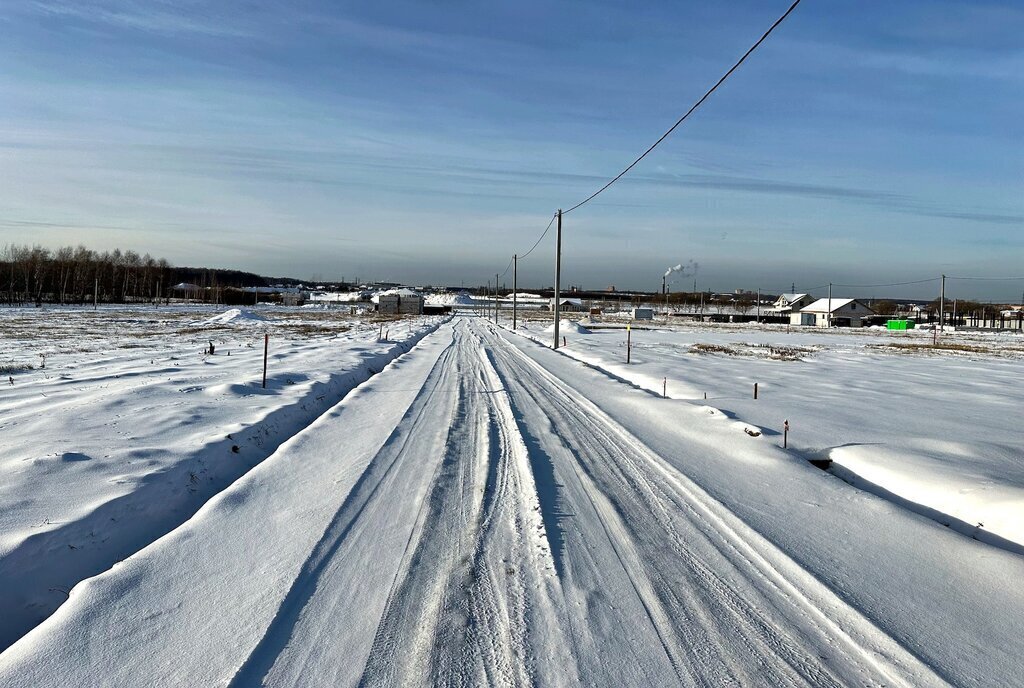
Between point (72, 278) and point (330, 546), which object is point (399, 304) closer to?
point (72, 278)

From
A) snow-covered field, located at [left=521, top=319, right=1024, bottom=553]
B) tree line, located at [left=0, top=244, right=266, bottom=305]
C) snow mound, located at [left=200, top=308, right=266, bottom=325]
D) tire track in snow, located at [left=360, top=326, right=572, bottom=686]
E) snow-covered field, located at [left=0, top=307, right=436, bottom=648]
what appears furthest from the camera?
tree line, located at [left=0, top=244, right=266, bottom=305]

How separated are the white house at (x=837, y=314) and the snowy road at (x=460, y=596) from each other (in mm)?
98732

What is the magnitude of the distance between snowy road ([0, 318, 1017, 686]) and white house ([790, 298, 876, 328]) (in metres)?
98.7

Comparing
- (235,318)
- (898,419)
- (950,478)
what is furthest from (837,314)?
(950,478)

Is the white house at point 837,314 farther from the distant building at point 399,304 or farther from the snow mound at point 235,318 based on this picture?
the snow mound at point 235,318

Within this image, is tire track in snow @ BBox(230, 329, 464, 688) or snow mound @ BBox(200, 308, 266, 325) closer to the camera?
tire track in snow @ BBox(230, 329, 464, 688)

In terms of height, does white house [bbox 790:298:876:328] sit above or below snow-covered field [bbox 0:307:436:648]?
above

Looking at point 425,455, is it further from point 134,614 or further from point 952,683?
point 952,683

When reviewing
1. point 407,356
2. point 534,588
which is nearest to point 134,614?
point 534,588

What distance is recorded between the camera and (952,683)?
10.7 feet

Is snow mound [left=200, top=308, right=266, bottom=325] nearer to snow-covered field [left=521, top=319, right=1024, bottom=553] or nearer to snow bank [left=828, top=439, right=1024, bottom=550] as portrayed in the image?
snow-covered field [left=521, top=319, right=1024, bottom=553]

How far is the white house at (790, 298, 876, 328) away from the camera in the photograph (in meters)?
95.0

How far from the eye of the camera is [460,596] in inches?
161

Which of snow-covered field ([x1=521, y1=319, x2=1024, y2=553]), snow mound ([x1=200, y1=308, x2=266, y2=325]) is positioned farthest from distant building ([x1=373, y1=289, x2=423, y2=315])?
snow-covered field ([x1=521, y1=319, x2=1024, y2=553])
